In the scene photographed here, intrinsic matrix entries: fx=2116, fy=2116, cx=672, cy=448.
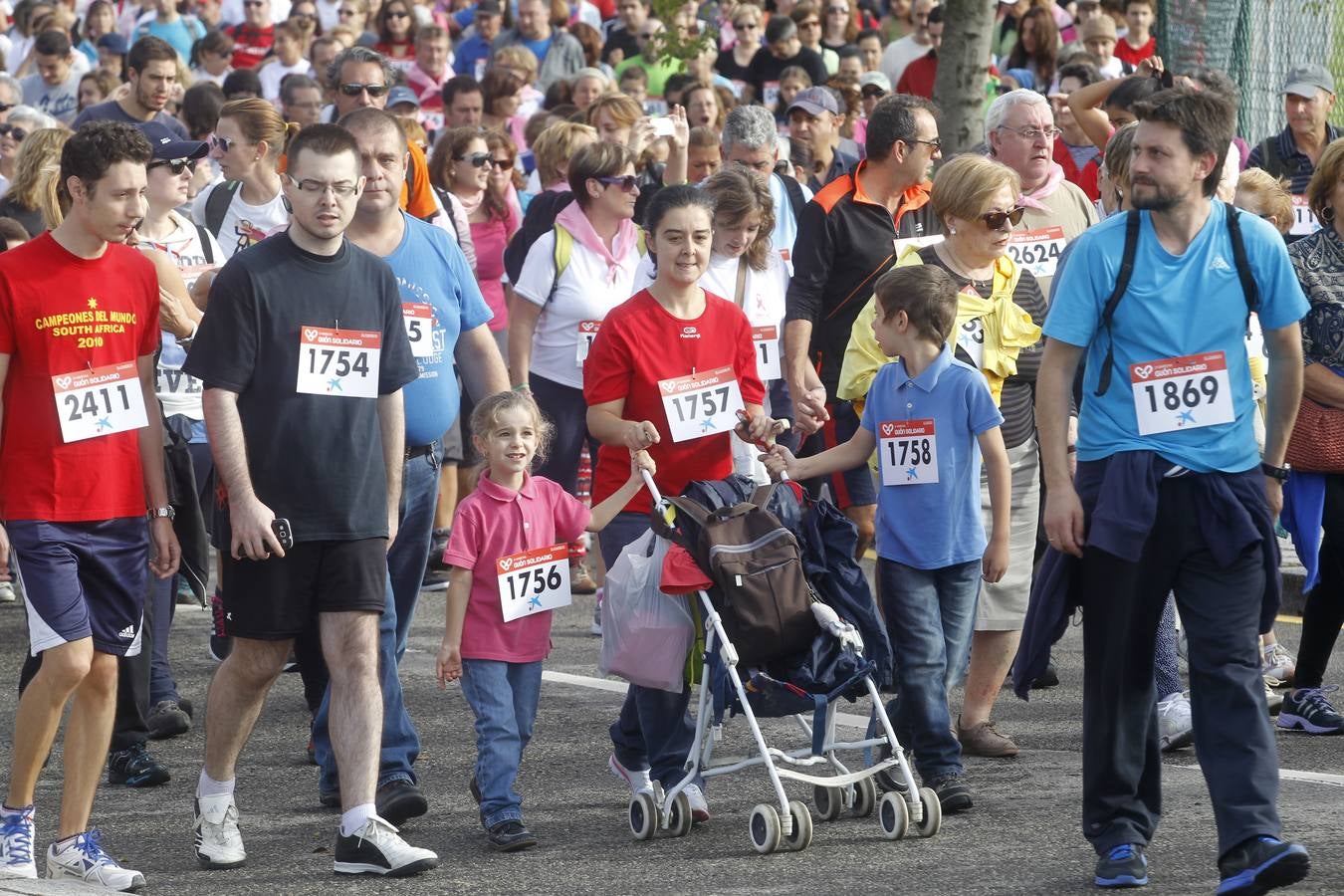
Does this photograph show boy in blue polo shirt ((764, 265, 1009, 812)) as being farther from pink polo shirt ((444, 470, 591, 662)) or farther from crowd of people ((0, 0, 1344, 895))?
pink polo shirt ((444, 470, 591, 662))

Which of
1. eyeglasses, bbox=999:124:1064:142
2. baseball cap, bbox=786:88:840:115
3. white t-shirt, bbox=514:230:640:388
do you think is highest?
baseball cap, bbox=786:88:840:115

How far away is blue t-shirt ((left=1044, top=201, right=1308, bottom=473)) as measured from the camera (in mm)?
5297

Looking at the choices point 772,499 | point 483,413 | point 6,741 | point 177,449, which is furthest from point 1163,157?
point 6,741

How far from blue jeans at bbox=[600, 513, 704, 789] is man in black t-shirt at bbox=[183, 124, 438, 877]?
842 mm

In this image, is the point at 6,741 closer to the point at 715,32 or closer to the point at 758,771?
the point at 758,771

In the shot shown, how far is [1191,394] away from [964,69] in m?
8.88

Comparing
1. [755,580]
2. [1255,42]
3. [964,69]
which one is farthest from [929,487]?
[1255,42]

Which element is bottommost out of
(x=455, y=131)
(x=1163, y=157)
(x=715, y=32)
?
(x=1163, y=157)

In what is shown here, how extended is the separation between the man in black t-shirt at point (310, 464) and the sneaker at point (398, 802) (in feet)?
1.33

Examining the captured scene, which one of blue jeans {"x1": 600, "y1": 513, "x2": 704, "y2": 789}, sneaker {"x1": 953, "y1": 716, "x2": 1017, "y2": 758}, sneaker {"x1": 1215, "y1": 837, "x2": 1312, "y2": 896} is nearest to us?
sneaker {"x1": 1215, "y1": 837, "x2": 1312, "y2": 896}

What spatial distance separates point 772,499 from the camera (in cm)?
626

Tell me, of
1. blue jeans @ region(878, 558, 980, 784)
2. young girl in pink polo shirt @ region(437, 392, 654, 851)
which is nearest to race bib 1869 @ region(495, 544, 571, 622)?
young girl in pink polo shirt @ region(437, 392, 654, 851)

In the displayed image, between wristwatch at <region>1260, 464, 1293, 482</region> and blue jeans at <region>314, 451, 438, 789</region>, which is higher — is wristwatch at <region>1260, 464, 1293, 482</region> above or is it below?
above

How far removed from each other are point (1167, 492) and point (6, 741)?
13.8 feet
